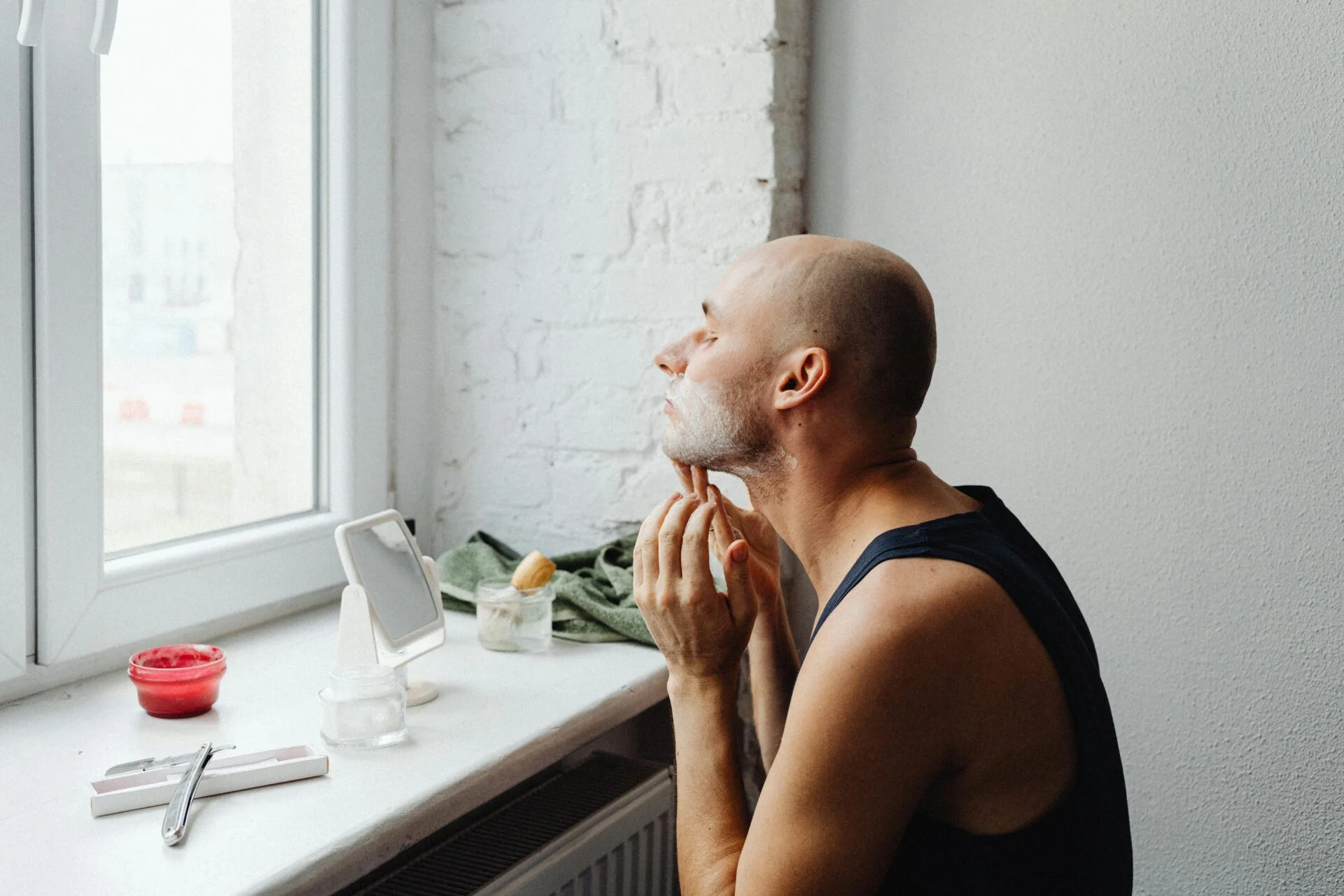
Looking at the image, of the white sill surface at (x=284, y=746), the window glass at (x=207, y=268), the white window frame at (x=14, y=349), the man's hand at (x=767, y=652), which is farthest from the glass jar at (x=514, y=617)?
the white window frame at (x=14, y=349)

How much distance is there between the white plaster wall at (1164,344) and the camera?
1448 mm

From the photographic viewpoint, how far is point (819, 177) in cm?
179

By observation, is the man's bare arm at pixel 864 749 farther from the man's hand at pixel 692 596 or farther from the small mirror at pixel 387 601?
the small mirror at pixel 387 601

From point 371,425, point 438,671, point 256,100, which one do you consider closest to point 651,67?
point 256,100

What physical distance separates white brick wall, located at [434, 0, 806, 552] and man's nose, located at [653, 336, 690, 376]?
520 mm

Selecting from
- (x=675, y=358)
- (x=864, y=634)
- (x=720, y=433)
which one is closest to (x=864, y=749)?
(x=864, y=634)

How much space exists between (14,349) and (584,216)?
850mm

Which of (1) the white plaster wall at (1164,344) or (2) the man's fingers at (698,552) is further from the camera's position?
(1) the white plaster wall at (1164,344)

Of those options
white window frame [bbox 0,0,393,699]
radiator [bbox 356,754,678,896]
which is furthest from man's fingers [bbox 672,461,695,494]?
white window frame [bbox 0,0,393,699]

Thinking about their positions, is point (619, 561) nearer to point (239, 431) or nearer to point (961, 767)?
point (239, 431)

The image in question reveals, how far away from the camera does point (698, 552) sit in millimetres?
1146

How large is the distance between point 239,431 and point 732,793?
3.18 feet

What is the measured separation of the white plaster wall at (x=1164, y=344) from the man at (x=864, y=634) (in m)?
0.48

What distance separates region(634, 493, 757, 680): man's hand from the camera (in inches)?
44.6
